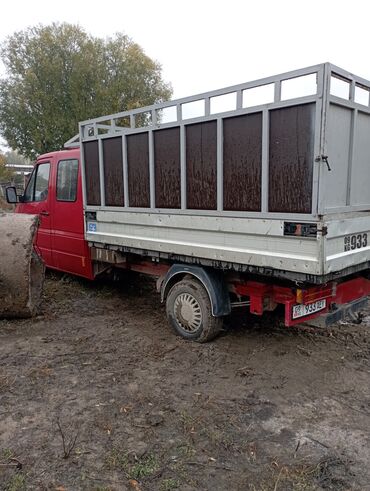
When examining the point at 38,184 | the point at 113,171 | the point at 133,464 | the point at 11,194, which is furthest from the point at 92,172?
the point at 133,464

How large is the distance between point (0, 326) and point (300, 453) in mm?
4020

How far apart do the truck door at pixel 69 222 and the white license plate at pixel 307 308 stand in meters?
3.45

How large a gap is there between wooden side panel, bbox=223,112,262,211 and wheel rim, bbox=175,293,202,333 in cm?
120

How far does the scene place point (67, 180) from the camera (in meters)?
6.41

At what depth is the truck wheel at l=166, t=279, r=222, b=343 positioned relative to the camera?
454cm

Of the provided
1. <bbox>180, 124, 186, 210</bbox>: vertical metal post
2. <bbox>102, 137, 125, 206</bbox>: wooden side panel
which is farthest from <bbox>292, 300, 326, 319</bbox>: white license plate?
<bbox>102, 137, 125, 206</bbox>: wooden side panel

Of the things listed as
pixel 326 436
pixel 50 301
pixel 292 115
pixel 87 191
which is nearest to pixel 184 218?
pixel 292 115

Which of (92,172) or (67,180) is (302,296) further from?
(67,180)

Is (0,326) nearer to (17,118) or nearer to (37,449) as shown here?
(37,449)

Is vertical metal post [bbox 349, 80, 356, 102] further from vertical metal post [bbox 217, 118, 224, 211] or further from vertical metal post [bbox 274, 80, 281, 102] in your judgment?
vertical metal post [bbox 217, 118, 224, 211]

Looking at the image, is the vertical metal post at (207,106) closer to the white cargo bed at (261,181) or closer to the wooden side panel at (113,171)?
the white cargo bed at (261,181)

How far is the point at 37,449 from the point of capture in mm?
2801

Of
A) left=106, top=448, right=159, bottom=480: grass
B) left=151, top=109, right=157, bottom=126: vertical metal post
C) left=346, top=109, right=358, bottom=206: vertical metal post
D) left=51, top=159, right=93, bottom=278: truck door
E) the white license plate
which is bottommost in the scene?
left=106, top=448, right=159, bottom=480: grass

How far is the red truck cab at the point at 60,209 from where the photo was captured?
6.25 meters
